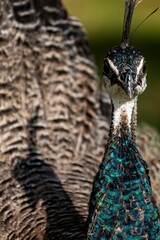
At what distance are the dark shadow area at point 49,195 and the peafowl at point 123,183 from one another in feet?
0.67

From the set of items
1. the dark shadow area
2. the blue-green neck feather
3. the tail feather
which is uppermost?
the tail feather

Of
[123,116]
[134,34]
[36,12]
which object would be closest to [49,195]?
[123,116]

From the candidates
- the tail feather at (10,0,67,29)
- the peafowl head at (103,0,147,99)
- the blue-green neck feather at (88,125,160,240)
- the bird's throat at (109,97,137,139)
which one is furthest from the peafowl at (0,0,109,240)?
the peafowl head at (103,0,147,99)

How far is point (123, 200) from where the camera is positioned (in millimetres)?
3195

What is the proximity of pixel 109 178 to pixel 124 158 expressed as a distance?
0.10 m

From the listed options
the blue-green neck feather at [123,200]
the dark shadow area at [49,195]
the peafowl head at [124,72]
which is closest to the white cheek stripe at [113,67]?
the peafowl head at [124,72]

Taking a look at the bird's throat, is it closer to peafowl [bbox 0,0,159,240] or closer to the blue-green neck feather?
the blue-green neck feather

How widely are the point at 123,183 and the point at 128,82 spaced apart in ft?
1.42

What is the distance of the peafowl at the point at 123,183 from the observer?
3.15 metres

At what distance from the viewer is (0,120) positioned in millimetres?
4250

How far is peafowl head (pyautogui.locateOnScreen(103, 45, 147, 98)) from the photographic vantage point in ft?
9.98

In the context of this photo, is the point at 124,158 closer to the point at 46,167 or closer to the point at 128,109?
the point at 128,109

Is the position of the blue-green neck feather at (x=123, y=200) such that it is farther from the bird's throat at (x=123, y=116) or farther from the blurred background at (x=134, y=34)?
the blurred background at (x=134, y=34)

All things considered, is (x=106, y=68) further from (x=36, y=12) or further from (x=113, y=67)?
(x=36, y=12)
